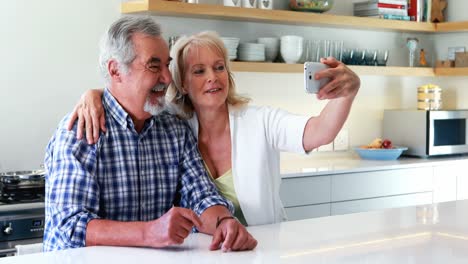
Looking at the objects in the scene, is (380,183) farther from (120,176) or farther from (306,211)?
(120,176)

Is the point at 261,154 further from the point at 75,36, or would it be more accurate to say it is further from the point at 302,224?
the point at 75,36

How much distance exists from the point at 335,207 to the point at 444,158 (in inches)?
49.1

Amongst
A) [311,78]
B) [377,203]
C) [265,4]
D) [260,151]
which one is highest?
[265,4]

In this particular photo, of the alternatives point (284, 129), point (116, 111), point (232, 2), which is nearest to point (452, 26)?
point (232, 2)

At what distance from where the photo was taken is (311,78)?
88.1 inches

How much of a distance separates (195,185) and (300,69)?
2402 millimetres

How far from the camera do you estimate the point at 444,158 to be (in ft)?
17.3

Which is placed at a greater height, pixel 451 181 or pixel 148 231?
pixel 148 231

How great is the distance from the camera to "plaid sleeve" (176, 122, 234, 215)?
240cm

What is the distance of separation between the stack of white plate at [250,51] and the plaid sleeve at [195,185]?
6.65 ft

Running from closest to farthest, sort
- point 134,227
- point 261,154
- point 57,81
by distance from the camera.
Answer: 1. point 134,227
2. point 261,154
3. point 57,81

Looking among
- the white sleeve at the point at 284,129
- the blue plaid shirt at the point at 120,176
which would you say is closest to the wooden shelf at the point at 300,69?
the white sleeve at the point at 284,129

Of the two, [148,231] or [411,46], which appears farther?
[411,46]

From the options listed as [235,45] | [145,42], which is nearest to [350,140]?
[235,45]
